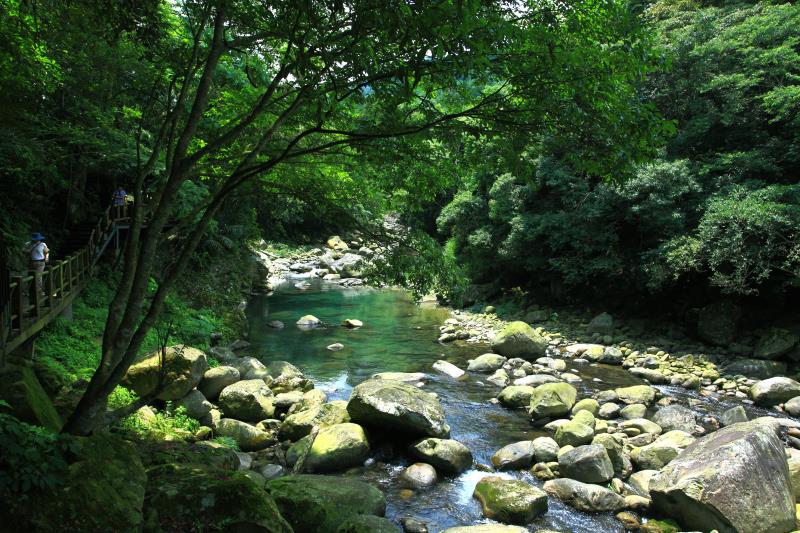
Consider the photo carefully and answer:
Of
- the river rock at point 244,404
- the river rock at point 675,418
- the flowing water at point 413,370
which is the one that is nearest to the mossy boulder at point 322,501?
the flowing water at point 413,370

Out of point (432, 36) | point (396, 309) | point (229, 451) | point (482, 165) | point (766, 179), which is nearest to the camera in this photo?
point (432, 36)

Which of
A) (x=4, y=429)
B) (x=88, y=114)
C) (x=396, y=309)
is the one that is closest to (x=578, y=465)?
(x=4, y=429)

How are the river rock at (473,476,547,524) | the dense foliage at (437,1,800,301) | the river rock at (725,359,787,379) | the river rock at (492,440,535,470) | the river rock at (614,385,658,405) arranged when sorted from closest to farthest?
1. the river rock at (473,476,547,524)
2. the river rock at (492,440,535,470)
3. the river rock at (614,385,658,405)
4. the river rock at (725,359,787,379)
5. the dense foliage at (437,1,800,301)

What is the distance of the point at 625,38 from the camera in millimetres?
5184

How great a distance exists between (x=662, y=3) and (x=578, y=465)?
24.7 meters

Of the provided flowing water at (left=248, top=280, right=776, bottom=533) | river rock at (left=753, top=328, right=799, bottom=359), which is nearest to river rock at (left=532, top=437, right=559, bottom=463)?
flowing water at (left=248, top=280, right=776, bottom=533)

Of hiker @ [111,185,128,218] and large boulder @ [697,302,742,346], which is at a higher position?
hiker @ [111,185,128,218]

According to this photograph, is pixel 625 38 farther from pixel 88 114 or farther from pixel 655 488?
pixel 88 114

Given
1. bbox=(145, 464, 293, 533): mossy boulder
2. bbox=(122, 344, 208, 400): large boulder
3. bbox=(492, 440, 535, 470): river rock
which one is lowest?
bbox=(492, 440, 535, 470): river rock

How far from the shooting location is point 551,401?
1077 cm

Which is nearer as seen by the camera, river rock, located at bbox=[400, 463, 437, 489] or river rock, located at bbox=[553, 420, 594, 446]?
river rock, located at bbox=[400, 463, 437, 489]

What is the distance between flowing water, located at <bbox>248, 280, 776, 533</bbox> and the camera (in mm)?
7461

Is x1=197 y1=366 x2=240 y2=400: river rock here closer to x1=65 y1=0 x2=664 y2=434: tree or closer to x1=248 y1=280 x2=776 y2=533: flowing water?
x1=248 y1=280 x2=776 y2=533: flowing water

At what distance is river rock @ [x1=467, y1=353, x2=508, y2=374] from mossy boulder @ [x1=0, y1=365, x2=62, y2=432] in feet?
34.7
